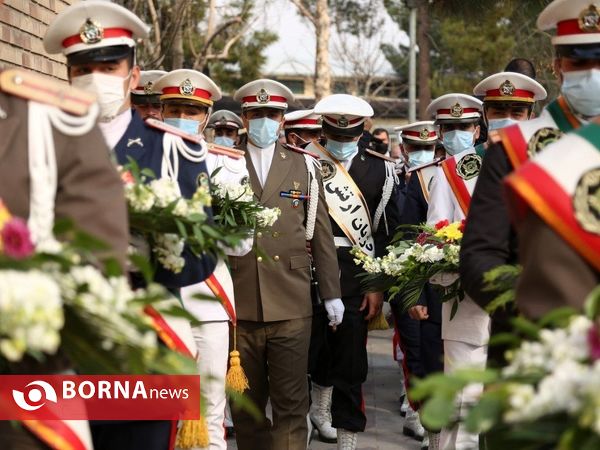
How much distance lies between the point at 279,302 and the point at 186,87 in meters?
1.38

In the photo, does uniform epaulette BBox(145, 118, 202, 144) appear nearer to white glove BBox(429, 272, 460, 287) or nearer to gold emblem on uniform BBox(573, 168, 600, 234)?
white glove BBox(429, 272, 460, 287)

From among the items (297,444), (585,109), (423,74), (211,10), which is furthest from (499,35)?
(585,109)

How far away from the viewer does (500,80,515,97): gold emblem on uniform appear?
7.18m

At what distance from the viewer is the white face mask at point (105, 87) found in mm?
4539

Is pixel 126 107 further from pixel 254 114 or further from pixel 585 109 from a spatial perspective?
pixel 254 114

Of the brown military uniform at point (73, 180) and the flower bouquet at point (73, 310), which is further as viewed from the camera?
the brown military uniform at point (73, 180)

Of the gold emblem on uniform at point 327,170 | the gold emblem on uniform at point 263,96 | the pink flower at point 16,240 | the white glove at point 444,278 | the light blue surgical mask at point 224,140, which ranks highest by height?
the gold emblem on uniform at point 263,96

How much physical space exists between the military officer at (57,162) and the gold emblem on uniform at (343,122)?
16.5 feet

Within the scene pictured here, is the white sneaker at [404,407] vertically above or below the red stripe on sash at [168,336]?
below

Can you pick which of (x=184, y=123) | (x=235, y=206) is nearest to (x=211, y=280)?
(x=235, y=206)

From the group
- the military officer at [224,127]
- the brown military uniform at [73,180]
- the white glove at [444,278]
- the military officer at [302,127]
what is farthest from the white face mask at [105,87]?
the military officer at [224,127]

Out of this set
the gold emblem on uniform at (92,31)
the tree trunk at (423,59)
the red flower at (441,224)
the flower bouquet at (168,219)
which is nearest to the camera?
the flower bouquet at (168,219)

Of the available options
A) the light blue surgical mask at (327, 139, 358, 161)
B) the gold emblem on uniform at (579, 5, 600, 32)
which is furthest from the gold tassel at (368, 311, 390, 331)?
the gold emblem on uniform at (579, 5, 600, 32)

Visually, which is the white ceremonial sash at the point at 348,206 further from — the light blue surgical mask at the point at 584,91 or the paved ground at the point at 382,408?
the light blue surgical mask at the point at 584,91
